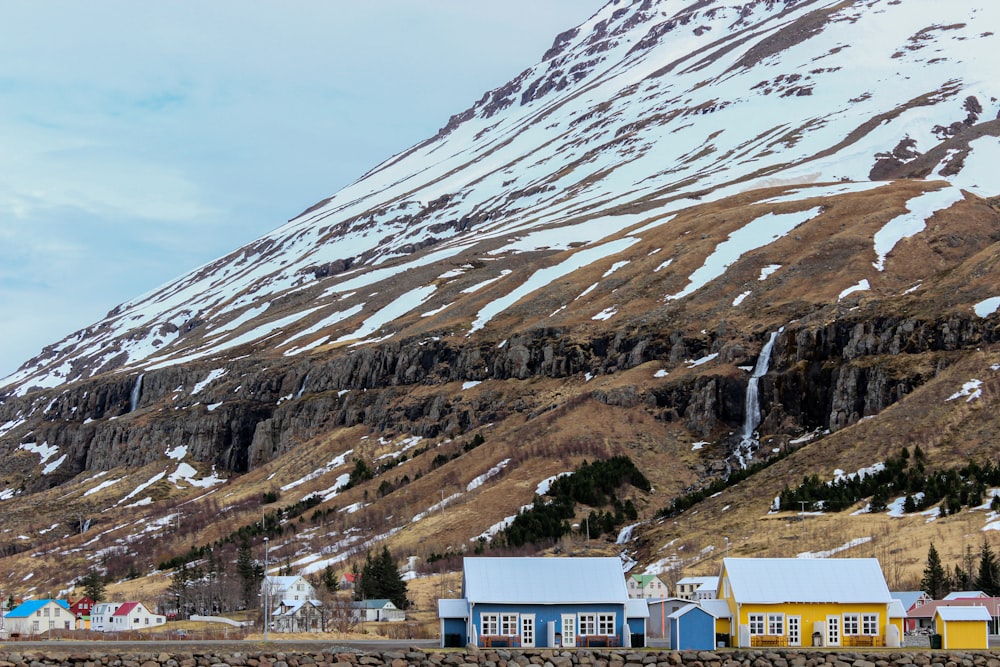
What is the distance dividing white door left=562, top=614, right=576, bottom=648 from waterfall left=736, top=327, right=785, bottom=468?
60.6 m

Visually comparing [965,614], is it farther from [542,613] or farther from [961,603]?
[542,613]

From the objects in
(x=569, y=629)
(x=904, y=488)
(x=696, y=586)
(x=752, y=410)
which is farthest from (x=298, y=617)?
Answer: (x=752, y=410)

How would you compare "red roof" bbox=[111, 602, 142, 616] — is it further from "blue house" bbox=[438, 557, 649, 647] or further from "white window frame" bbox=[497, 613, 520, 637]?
"white window frame" bbox=[497, 613, 520, 637]

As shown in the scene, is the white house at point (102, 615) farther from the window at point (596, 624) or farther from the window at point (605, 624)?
the window at point (605, 624)

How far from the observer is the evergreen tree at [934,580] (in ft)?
240

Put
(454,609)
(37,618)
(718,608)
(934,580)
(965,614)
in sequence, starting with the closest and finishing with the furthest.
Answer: (965,614) < (454,609) < (718,608) < (934,580) < (37,618)

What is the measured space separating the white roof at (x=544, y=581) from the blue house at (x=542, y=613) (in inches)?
1.8

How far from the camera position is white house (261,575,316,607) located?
280 feet

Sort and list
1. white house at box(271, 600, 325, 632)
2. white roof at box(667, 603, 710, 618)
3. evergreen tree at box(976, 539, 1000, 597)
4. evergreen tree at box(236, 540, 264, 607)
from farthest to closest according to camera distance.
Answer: evergreen tree at box(236, 540, 264, 607) < white house at box(271, 600, 325, 632) < evergreen tree at box(976, 539, 1000, 597) < white roof at box(667, 603, 710, 618)

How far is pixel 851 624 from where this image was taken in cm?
5609

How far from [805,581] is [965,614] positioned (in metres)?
6.93

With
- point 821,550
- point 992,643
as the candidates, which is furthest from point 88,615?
point 992,643

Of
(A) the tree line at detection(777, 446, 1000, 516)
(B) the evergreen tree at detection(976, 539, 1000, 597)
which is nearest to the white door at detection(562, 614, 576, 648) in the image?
(B) the evergreen tree at detection(976, 539, 1000, 597)

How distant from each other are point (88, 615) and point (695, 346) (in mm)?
67798
